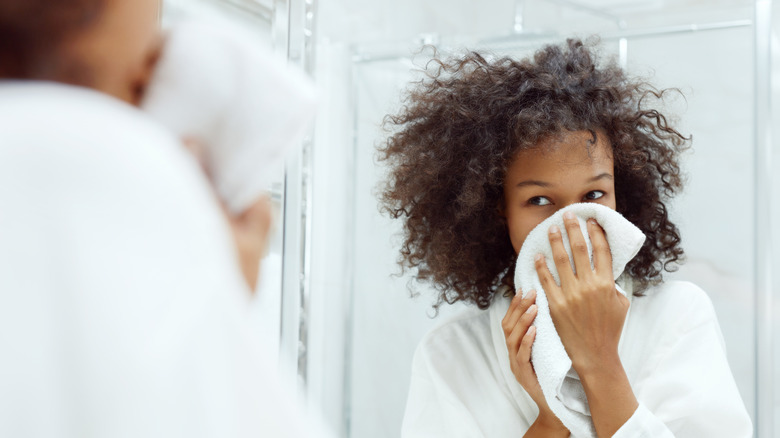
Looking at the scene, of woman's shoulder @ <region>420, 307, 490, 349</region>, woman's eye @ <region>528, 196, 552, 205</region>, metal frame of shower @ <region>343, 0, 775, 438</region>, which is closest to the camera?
woman's eye @ <region>528, 196, 552, 205</region>

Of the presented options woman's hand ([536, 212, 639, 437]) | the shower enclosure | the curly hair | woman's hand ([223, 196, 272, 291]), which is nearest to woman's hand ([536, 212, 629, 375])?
woman's hand ([536, 212, 639, 437])

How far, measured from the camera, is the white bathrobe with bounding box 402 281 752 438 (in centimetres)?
96

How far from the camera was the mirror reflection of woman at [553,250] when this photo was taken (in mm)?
978

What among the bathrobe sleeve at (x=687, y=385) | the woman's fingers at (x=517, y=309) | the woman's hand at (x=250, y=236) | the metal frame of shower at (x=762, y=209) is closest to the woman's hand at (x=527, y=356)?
the woman's fingers at (x=517, y=309)

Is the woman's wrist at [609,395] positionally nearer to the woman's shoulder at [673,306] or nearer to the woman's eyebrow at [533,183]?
the woman's shoulder at [673,306]

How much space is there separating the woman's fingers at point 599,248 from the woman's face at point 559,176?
0.13 feet

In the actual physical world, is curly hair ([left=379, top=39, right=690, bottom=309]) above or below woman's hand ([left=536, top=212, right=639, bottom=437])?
above

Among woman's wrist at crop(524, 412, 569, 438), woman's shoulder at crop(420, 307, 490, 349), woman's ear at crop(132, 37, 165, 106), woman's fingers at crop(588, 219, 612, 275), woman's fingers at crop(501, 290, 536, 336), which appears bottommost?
woman's wrist at crop(524, 412, 569, 438)

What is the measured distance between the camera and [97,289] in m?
0.28

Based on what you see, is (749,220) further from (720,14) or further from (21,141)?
(21,141)

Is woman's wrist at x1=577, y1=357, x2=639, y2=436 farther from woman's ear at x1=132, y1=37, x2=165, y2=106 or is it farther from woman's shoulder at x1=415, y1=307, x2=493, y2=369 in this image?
woman's ear at x1=132, y1=37, x2=165, y2=106

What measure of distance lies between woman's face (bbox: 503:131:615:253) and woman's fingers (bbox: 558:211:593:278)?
3 centimetres

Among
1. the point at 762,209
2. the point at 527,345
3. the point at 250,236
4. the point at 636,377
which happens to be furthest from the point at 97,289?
the point at 762,209

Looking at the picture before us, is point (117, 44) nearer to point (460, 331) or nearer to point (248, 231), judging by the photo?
point (248, 231)
